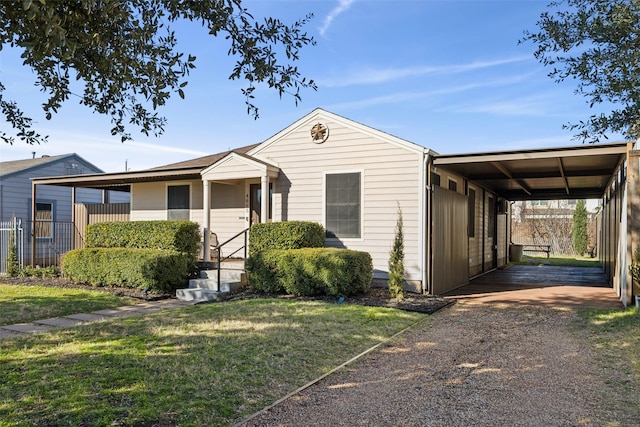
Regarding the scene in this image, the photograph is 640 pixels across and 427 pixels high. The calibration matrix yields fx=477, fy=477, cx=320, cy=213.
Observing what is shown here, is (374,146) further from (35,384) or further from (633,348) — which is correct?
(35,384)

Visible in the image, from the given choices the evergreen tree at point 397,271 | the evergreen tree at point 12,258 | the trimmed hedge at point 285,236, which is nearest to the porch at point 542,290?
Result: the evergreen tree at point 397,271

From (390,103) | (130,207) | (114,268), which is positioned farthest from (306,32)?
(130,207)

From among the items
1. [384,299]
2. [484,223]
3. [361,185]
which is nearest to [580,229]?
[484,223]

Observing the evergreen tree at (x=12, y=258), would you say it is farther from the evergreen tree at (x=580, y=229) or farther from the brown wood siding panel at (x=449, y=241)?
the evergreen tree at (x=580, y=229)

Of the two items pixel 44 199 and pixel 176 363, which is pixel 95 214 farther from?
pixel 176 363

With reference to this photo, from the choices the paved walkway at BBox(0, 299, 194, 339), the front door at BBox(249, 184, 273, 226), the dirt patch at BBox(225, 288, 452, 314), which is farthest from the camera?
the front door at BBox(249, 184, 273, 226)

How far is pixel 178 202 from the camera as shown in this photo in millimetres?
13781

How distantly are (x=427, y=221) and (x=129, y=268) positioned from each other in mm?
6651

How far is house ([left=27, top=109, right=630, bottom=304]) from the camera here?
33.1ft

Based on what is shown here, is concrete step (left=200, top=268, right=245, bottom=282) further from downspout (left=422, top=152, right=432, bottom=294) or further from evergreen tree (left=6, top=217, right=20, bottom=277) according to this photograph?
evergreen tree (left=6, top=217, right=20, bottom=277)

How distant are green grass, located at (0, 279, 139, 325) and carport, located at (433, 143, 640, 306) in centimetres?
731

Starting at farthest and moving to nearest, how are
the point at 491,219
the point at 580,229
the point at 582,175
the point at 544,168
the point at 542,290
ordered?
the point at 580,229, the point at 491,219, the point at 582,175, the point at 544,168, the point at 542,290

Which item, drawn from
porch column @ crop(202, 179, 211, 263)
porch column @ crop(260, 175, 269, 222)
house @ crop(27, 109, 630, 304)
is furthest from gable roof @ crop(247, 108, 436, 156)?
porch column @ crop(202, 179, 211, 263)

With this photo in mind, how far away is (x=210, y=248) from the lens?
41.4 ft
